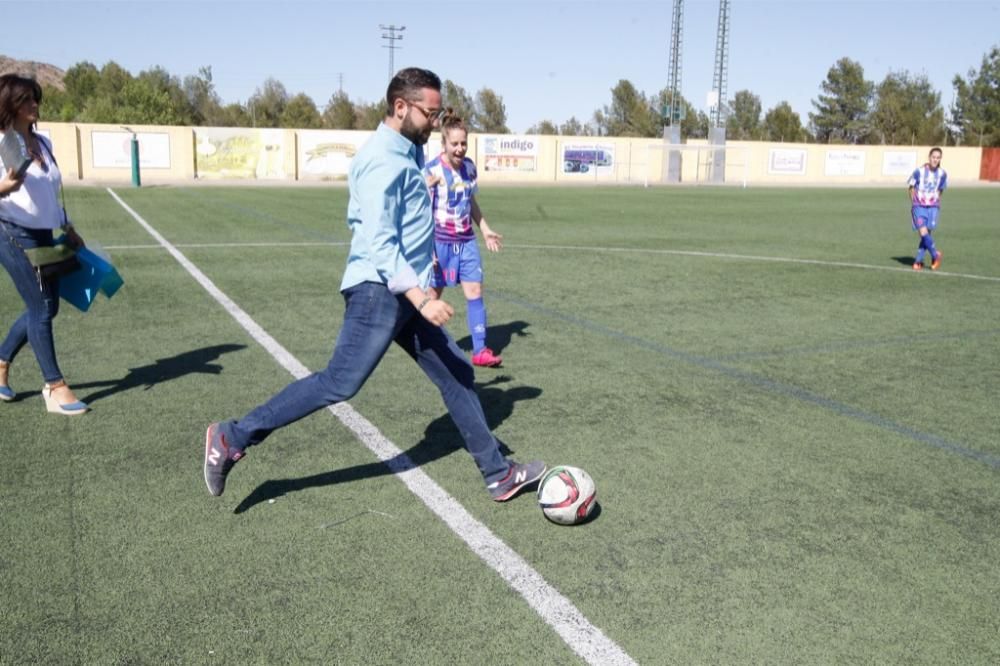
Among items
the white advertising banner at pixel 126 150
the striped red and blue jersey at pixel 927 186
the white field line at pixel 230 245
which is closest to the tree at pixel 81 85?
the white advertising banner at pixel 126 150

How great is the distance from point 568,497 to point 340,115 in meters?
88.7

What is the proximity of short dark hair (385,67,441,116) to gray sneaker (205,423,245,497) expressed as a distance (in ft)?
5.51

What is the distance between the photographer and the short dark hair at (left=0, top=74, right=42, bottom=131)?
4.98 metres

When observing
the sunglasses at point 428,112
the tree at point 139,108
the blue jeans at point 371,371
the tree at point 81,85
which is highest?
the tree at point 81,85

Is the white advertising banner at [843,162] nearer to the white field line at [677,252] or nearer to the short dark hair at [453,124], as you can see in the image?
the white field line at [677,252]

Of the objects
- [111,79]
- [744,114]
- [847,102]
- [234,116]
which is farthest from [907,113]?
[111,79]

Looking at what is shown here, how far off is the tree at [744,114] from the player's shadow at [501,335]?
111774 millimetres

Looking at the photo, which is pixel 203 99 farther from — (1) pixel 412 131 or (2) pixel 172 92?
(1) pixel 412 131

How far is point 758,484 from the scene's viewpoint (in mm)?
4590

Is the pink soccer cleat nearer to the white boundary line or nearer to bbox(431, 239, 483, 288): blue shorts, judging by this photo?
bbox(431, 239, 483, 288): blue shorts

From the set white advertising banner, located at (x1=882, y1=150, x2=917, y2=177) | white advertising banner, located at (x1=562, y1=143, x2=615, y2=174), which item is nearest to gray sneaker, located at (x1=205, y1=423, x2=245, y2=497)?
white advertising banner, located at (x1=562, y1=143, x2=615, y2=174)

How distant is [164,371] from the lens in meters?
6.77

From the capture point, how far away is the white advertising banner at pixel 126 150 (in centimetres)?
4503

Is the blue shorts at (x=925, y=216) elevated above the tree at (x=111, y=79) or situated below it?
below
